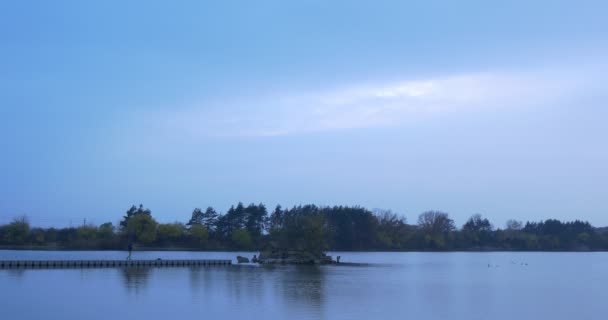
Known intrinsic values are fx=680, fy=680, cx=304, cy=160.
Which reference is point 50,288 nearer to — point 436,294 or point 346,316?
point 346,316

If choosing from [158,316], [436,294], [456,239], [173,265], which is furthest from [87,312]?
[456,239]

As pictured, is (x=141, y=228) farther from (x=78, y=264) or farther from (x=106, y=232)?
(x=78, y=264)

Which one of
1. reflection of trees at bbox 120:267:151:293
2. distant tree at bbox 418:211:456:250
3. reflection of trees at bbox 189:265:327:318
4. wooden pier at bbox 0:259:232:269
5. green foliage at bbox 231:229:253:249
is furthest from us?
distant tree at bbox 418:211:456:250

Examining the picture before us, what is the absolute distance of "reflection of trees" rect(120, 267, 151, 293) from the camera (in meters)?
43.9

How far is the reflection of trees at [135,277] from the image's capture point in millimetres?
43906

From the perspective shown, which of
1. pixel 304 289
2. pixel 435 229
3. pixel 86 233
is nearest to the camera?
pixel 304 289

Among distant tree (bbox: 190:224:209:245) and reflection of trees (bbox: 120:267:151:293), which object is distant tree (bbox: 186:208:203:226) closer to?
distant tree (bbox: 190:224:209:245)

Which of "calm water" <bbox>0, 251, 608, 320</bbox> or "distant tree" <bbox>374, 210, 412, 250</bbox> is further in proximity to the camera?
"distant tree" <bbox>374, 210, 412, 250</bbox>

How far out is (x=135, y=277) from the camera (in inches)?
2058

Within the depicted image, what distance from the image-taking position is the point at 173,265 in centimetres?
6919

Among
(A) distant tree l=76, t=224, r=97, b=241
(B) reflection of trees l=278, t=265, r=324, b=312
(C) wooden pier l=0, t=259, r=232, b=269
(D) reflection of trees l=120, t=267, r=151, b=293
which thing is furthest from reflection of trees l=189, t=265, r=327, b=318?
(A) distant tree l=76, t=224, r=97, b=241

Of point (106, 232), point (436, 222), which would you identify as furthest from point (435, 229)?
point (106, 232)

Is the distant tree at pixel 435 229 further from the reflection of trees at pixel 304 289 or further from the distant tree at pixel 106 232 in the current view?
the reflection of trees at pixel 304 289

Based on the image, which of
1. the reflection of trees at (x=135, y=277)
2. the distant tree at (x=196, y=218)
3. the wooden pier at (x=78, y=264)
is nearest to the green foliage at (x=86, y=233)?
the distant tree at (x=196, y=218)
